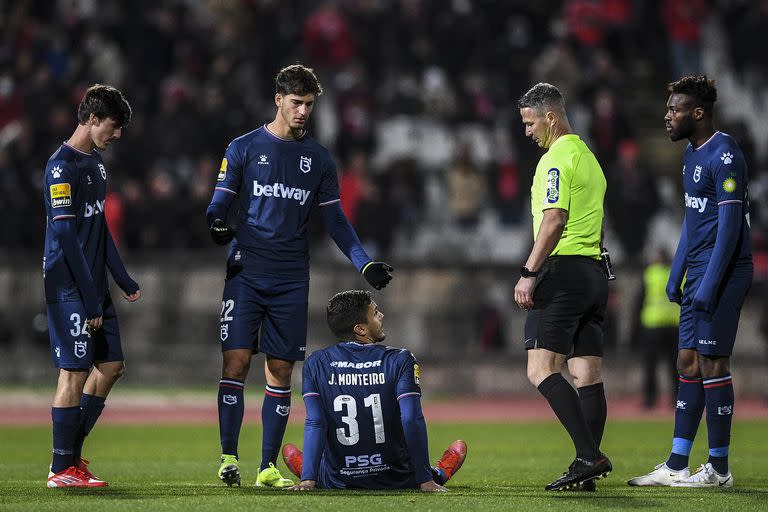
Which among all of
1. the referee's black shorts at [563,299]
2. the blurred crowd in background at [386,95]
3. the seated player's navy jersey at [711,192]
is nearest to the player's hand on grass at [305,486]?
the referee's black shorts at [563,299]

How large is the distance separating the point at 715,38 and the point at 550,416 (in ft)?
37.4

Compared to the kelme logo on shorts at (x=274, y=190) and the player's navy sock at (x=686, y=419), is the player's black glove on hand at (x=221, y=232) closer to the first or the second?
the kelme logo on shorts at (x=274, y=190)

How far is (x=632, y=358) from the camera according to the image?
21.2 meters

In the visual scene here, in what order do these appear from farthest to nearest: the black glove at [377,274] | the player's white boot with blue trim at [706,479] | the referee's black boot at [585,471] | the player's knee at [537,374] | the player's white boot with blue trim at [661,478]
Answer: the player's white boot with blue trim at [661,478]
the player's white boot with blue trim at [706,479]
the black glove at [377,274]
the player's knee at [537,374]
the referee's black boot at [585,471]

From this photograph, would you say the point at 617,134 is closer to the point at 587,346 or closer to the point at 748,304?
the point at 748,304

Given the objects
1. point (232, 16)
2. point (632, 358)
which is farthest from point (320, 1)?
point (632, 358)

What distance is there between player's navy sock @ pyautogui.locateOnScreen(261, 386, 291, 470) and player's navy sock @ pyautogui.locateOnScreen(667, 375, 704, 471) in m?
2.65

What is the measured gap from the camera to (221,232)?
8.78 metres

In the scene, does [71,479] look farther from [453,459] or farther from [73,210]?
[453,459]

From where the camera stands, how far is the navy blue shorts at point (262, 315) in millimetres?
9234

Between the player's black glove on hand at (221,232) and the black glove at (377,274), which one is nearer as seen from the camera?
the player's black glove on hand at (221,232)

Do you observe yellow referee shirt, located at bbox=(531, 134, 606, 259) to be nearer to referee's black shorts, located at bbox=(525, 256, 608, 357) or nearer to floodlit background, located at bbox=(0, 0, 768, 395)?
referee's black shorts, located at bbox=(525, 256, 608, 357)

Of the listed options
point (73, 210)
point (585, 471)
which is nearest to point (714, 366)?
point (585, 471)

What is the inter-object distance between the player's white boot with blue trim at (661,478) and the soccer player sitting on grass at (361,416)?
1529mm
